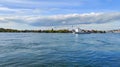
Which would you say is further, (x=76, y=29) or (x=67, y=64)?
(x=76, y=29)

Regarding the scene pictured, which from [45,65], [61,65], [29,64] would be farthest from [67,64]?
[29,64]

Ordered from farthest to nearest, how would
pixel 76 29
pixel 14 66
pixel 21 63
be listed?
1. pixel 76 29
2. pixel 21 63
3. pixel 14 66

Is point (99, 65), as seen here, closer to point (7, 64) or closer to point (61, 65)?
point (61, 65)

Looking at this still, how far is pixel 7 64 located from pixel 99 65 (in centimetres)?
992

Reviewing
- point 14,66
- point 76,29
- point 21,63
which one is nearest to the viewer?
point 14,66

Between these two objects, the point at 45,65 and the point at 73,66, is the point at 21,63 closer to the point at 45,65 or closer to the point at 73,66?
the point at 45,65

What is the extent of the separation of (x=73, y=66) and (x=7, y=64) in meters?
7.10

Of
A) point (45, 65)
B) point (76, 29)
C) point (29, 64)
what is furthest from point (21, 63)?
point (76, 29)

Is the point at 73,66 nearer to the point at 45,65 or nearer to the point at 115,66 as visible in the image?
the point at 45,65

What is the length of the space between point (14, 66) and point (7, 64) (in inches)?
55.3

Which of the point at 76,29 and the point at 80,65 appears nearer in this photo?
the point at 80,65

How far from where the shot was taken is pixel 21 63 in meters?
24.0

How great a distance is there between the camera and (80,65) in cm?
2312

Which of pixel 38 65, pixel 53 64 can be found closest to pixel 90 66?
pixel 53 64
